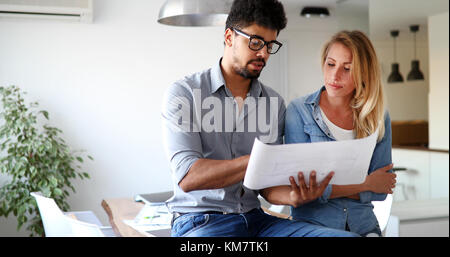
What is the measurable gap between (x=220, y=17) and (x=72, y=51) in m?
1.64

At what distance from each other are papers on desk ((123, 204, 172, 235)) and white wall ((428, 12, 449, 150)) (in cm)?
336

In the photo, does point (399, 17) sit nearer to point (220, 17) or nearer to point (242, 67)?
point (220, 17)

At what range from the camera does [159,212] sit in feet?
7.83

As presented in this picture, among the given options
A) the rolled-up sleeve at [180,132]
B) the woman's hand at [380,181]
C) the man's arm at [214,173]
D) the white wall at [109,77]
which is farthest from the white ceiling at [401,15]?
the man's arm at [214,173]

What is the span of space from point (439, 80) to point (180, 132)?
13.5 feet

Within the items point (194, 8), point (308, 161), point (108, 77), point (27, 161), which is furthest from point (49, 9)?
point (308, 161)

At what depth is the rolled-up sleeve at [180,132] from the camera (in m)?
1.38

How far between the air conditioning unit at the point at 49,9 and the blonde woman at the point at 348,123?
98.0 inches

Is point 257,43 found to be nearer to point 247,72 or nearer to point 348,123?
point 247,72

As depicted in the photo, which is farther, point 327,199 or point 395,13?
point 395,13

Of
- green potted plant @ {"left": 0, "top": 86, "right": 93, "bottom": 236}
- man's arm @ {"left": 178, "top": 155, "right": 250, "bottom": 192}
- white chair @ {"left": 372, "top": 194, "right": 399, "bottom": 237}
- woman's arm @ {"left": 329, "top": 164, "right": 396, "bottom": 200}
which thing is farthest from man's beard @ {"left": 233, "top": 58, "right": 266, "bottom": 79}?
green potted plant @ {"left": 0, "top": 86, "right": 93, "bottom": 236}

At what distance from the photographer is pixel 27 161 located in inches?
129

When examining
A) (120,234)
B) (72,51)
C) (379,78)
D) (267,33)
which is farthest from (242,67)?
(72,51)

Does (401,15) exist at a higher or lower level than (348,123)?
higher
